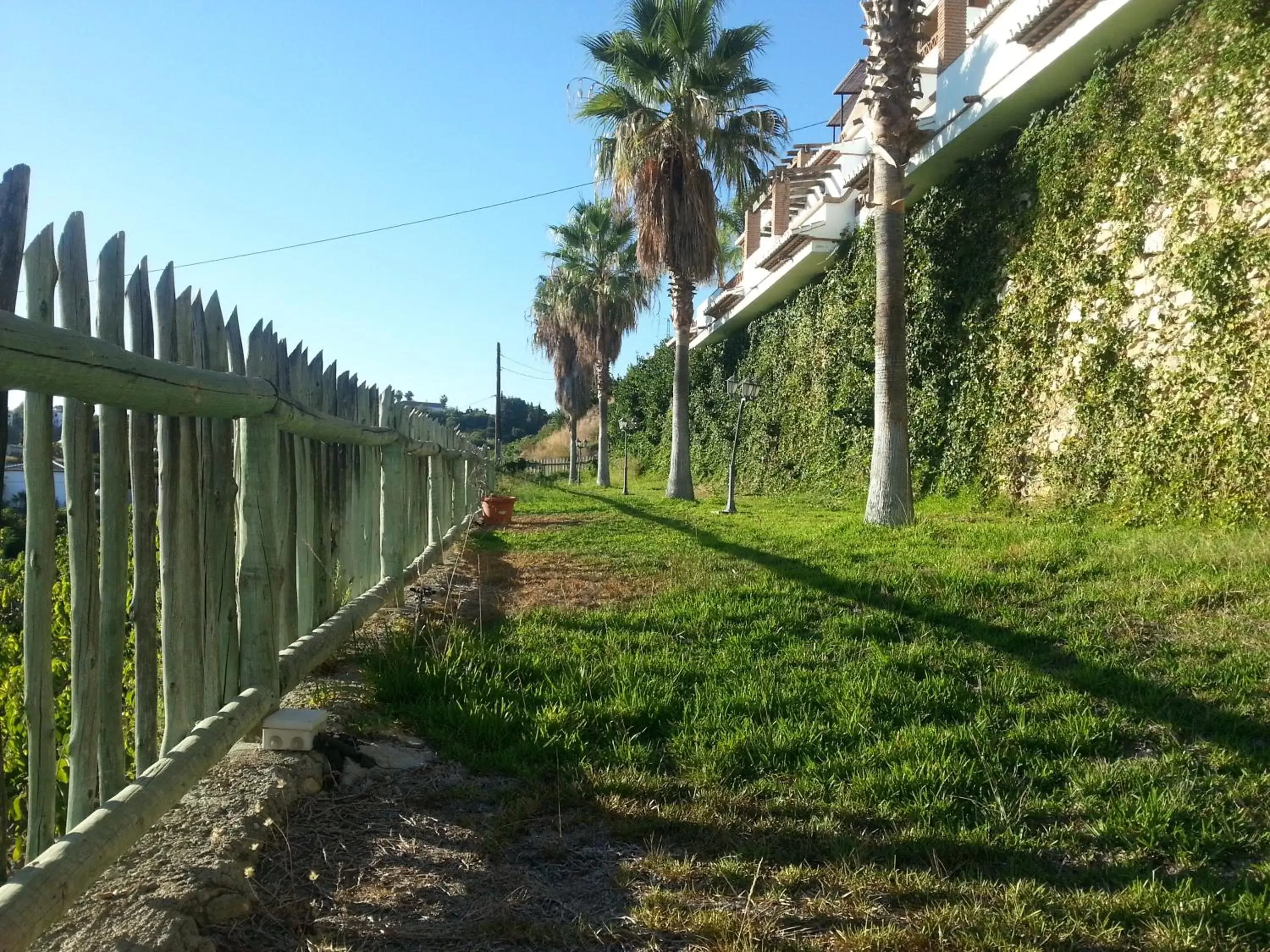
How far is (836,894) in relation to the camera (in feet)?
8.36

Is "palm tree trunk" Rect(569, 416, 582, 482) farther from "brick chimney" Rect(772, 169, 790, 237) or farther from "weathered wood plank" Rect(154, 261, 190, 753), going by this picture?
"weathered wood plank" Rect(154, 261, 190, 753)

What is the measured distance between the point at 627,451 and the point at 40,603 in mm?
24736

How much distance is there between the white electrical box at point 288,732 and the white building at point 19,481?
100 centimetres

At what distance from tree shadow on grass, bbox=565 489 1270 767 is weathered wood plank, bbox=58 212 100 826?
3.55 m

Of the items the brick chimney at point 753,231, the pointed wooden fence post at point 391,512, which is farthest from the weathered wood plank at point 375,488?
the brick chimney at point 753,231

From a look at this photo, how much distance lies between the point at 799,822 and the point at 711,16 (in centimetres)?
1693

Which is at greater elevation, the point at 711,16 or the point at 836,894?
the point at 711,16

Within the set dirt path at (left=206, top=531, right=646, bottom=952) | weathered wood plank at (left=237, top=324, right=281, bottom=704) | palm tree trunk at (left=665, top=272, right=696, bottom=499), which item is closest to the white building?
weathered wood plank at (left=237, top=324, right=281, bottom=704)

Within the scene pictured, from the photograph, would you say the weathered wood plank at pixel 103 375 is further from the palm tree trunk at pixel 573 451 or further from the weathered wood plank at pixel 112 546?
the palm tree trunk at pixel 573 451

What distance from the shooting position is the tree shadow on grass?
142 inches

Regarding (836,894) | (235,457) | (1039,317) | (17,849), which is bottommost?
(836,894)

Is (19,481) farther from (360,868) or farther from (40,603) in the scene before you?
(360,868)

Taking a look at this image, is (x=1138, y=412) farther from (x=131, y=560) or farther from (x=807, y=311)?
(x=807, y=311)

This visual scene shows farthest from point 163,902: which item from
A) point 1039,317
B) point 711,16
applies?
point 711,16
